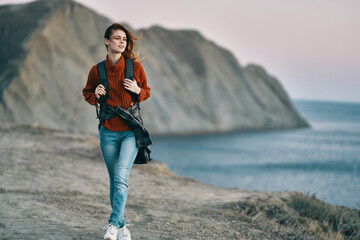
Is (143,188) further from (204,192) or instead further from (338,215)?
(338,215)

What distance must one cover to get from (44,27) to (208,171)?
70.0 feet

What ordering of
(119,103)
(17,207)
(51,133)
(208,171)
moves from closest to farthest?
(119,103) → (17,207) → (51,133) → (208,171)

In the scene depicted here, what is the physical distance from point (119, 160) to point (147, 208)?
246cm

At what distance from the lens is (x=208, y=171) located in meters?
22.7

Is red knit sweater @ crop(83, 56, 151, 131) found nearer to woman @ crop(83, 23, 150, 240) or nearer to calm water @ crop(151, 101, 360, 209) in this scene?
woman @ crop(83, 23, 150, 240)

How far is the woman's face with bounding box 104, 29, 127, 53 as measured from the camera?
4203mm

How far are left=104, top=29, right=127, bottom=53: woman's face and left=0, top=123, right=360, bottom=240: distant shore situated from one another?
197 cm

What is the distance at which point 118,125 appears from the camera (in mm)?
4180

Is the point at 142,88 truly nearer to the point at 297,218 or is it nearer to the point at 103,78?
the point at 103,78

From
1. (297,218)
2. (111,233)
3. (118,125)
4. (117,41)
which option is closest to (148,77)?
(297,218)

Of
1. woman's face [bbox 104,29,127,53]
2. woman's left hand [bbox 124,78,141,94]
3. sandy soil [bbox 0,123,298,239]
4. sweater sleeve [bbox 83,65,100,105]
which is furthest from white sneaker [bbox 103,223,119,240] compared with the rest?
woman's face [bbox 104,29,127,53]

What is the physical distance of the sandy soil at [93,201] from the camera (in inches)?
198

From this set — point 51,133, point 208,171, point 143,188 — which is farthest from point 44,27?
point 143,188

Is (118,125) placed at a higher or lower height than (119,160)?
higher
